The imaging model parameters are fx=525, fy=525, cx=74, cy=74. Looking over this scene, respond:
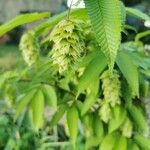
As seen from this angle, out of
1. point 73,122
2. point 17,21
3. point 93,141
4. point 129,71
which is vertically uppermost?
point 17,21

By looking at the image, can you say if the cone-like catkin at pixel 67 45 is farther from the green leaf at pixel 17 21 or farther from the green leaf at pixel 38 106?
the green leaf at pixel 38 106

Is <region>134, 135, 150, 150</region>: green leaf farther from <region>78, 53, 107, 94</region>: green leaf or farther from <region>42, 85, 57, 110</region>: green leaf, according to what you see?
<region>78, 53, 107, 94</region>: green leaf

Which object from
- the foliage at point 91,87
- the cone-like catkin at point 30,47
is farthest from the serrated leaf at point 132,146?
the cone-like catkin at point 30,47

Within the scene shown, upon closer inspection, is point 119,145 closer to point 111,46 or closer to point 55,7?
point 111,46

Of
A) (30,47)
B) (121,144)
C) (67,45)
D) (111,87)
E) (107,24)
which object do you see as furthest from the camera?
(121,144)

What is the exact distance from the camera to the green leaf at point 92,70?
56.7 inches

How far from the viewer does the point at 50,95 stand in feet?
6.11

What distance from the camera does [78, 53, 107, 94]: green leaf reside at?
1.44 meters

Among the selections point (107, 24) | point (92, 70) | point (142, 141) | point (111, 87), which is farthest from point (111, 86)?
point (107, 24)

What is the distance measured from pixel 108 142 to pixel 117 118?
128 millimetres

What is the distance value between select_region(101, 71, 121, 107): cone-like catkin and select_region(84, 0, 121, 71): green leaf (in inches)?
29.3

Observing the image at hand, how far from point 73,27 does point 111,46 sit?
0.31 m

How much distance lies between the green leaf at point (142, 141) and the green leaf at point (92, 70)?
21.1 inches

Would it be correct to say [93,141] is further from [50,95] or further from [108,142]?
[50,95]
